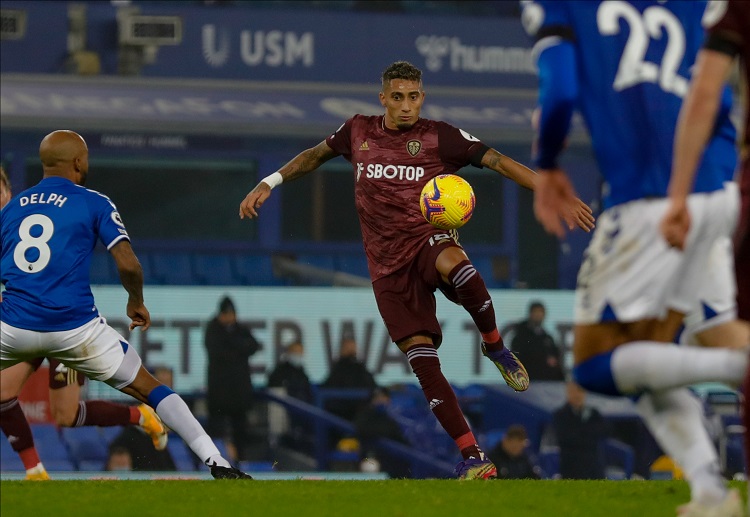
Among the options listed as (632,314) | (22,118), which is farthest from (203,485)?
(22,118)

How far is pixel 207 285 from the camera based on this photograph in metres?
Answer: 16.9

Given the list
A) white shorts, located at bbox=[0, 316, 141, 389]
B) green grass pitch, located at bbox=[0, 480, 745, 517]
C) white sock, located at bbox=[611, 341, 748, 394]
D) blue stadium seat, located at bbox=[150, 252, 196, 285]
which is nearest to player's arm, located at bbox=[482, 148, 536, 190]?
green grass pitch, located at bbox=[0, 480, 745, 517]

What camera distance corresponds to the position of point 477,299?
920 centimetres

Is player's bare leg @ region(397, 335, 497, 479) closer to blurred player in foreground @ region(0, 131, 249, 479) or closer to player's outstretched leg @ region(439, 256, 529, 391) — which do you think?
player's outstretched leg @ region(439, 256, 529, 391)

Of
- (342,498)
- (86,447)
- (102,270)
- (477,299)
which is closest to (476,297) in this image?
(477,299)

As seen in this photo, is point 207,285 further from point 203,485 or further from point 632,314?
point 632,314

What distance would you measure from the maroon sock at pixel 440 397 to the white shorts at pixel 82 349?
168 centimetres

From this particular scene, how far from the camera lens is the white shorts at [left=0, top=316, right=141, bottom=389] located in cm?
822

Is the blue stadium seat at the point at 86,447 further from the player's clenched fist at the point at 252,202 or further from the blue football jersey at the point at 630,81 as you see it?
the blue football jersey at the point at 630,81

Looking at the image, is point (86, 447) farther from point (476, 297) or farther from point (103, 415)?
point (476, 297)

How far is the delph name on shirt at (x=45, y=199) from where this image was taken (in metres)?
8.23

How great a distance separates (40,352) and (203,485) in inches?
52.2

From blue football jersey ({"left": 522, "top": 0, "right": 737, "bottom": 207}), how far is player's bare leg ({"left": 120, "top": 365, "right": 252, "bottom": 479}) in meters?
3.52

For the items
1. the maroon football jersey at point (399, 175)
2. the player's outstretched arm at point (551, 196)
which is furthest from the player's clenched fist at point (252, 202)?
the player's outstretched arm at point (551, 196)
